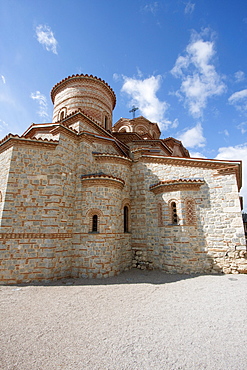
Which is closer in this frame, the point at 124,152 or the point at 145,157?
the point at 145,157

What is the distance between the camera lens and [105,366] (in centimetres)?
282

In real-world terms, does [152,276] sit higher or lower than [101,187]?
lower

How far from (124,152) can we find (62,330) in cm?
931

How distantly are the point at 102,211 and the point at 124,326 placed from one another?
14.4 feet

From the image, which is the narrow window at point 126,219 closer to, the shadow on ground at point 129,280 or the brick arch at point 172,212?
the shadow on ground at point 129,280

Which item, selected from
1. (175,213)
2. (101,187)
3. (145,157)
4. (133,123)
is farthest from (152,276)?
(133,123)

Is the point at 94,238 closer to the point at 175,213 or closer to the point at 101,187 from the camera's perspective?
the point at 101,187

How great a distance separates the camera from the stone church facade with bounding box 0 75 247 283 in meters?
6.84

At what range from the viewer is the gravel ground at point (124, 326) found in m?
2.94

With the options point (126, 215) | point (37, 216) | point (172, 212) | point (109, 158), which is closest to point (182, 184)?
point (172, 212)

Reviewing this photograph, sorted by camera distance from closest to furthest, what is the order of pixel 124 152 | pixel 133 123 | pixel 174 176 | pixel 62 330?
pixel 62 330, pixel 174 176, pixel 124 152, pixel 133 123

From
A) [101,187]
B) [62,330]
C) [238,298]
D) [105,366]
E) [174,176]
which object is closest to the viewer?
[105,366]

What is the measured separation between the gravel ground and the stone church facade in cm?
114

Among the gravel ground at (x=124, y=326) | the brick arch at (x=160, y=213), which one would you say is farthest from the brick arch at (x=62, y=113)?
the gravel ground at (x=124, y=326)
